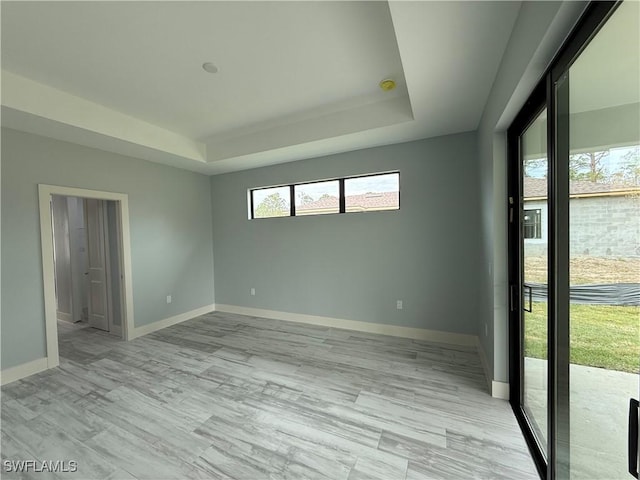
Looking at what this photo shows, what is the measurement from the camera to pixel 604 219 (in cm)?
99

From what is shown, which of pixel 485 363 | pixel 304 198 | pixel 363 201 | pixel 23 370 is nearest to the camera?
pixel 485 363

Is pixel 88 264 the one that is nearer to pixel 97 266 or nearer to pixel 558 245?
pixel 97 266

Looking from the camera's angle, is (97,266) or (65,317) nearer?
(97,266)

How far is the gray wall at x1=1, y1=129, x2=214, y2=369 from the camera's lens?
2674 millimetres

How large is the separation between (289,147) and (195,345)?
2969 mm

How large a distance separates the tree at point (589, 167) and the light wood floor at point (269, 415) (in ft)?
5.52

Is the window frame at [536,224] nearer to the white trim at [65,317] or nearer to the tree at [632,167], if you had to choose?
the tree at [632,167]

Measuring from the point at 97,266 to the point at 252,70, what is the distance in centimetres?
407

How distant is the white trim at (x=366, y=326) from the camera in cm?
321

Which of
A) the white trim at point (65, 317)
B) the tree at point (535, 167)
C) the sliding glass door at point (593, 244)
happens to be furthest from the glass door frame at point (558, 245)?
the white trim at point (65, 317)

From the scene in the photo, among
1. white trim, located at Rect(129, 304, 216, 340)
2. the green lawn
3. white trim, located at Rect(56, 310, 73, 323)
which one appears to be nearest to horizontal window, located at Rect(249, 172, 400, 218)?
white trim, located at Rect(129, 304, 216, 340)

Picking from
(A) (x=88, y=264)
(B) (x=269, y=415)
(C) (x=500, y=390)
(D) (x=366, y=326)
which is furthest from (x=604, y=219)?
(A) (x=88, y=264)

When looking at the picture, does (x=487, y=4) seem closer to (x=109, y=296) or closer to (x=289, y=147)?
(x=289, y=147)
